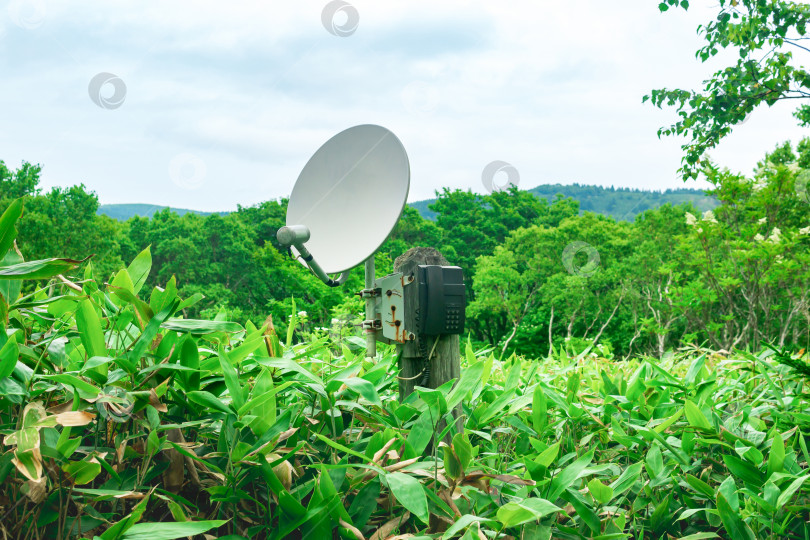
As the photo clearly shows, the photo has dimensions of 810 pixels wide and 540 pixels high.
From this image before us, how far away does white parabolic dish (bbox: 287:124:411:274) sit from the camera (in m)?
2.67

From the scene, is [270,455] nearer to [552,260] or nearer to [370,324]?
[370,324]

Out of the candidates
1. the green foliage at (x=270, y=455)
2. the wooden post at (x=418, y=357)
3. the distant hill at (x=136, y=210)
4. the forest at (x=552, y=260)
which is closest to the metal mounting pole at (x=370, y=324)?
the wooden post at (x=418, y=357)

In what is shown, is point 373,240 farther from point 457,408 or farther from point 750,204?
point 750,204

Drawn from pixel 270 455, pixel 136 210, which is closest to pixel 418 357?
pixel 270 455

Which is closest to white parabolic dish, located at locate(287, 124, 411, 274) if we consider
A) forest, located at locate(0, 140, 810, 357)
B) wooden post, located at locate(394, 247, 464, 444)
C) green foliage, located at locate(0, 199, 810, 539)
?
wooden post, located at locate(394, 247, 464, 444)

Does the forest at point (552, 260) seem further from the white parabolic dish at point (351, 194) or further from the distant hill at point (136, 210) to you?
the white parabolic dish at point (351, 194)

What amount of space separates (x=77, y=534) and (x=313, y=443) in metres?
0.49

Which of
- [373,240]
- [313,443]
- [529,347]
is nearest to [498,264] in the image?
[529,347]

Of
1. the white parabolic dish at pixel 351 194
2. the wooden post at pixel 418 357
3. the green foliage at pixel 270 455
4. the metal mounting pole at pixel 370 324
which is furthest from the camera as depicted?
the white parabolic dish at pixel 351 194

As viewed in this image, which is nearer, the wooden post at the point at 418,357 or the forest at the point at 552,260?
the wooden post at the point at 418,357

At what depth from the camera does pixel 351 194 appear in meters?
3.00

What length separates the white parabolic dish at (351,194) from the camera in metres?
2.67

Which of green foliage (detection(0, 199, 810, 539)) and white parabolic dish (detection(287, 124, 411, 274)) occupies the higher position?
white parabolic dish (detection(287, 124, 411, 274))

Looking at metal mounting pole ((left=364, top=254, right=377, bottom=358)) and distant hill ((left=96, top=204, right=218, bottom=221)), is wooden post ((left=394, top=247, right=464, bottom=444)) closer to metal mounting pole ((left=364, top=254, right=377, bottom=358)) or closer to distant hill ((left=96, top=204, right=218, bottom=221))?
metal mounting pole ((left=364, top=254, right=377, bottom=358))
